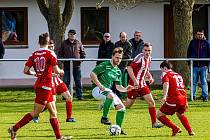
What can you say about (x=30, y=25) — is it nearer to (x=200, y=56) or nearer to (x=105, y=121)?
(x=200, y=56)

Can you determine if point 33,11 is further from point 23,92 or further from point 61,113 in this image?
point 61,113

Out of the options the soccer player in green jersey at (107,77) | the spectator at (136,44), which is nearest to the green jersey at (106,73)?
the soccer player in green jersey at (107,77)

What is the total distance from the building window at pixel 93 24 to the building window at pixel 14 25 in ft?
7.74

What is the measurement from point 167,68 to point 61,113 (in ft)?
17.9

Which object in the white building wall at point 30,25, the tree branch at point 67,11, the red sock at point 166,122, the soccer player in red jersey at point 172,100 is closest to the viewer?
the red sock at point 166,122

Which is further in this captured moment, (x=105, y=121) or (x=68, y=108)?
(x=68, y=108)

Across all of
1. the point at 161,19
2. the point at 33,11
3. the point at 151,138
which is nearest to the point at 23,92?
the point at 33,11

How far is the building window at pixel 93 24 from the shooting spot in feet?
103

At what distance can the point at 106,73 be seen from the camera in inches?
613

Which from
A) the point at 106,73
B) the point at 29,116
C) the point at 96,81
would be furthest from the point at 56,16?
the point at 29,116

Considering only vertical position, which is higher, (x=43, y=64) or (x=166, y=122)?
(x=43, y=64)

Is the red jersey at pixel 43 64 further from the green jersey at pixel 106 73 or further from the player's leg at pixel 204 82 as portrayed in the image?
the player's leg at pixel 204 82

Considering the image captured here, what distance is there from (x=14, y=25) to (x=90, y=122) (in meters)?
14.6

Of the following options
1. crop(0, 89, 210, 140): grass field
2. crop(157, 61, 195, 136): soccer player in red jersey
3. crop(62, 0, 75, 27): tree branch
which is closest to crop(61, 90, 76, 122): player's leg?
crop(0, 89, 210, 140): grass field
